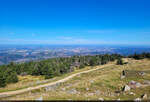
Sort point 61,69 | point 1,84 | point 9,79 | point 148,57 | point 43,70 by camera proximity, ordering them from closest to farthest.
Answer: point 1,84, point 9,79, point 43,70, point 61,69, point 148,57

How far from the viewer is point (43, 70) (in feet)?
248

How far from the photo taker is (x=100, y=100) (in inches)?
727

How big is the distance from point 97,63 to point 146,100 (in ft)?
285

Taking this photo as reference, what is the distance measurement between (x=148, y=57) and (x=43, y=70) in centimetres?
10232

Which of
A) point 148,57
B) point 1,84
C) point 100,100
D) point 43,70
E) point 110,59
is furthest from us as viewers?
point 110,59

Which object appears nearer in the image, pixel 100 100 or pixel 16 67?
pixel 100 100

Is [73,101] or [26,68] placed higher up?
[73,101]

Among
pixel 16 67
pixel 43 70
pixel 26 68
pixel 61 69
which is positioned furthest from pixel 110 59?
pixel 16 67

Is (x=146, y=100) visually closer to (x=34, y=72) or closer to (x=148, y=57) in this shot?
(x=34, y=72)

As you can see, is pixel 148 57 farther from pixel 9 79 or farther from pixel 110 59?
pixel 9 79

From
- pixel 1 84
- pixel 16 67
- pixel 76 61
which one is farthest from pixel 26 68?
pixel 76 61

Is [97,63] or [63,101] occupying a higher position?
[63,101]

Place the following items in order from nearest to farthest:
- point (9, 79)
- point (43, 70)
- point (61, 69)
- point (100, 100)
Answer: point (100, 100)
point (9, 79)
point (43, 70)
point (61, 69)

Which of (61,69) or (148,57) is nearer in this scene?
(61,69)
